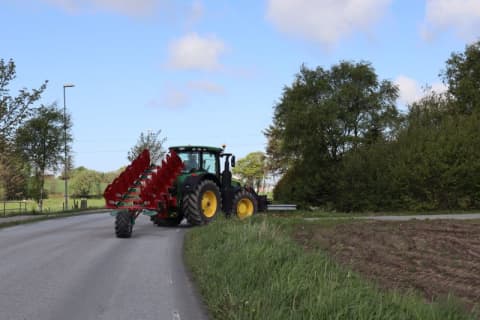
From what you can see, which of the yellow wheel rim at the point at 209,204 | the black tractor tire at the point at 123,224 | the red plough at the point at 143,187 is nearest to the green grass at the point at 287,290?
the black tractor tire at the point at 123,224

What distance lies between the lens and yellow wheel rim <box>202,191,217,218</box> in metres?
16.5

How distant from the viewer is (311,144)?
45.6 meters

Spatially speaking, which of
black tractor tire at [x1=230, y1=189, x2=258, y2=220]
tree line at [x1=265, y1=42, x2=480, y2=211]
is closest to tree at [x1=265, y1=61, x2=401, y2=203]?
tree line at [x1=265, y1=42, x2=480, y2=211]

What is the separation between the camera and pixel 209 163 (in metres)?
17.5

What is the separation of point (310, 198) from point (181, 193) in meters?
30.3

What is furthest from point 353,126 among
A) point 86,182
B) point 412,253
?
point 86,182

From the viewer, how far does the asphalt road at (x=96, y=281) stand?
235 inches

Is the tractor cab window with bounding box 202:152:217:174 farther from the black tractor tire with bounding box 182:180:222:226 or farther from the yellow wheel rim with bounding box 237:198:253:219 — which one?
the yellow wheel rim with bounding box 237:198:253:219

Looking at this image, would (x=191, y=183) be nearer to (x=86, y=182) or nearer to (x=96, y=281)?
(x=96, y=281)

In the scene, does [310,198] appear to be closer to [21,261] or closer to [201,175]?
[201,175]

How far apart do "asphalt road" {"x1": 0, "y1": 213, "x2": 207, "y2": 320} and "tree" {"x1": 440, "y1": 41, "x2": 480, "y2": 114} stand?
37.7m

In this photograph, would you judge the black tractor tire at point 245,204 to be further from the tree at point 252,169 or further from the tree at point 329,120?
the tree at point 252,169

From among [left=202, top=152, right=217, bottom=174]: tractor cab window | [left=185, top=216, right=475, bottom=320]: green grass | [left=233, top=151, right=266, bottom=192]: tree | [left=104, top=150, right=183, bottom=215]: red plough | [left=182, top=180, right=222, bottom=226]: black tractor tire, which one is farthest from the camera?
[left=233, top=151, right=266, bottom=192]: tree

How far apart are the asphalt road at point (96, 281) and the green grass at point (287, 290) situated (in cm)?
38
